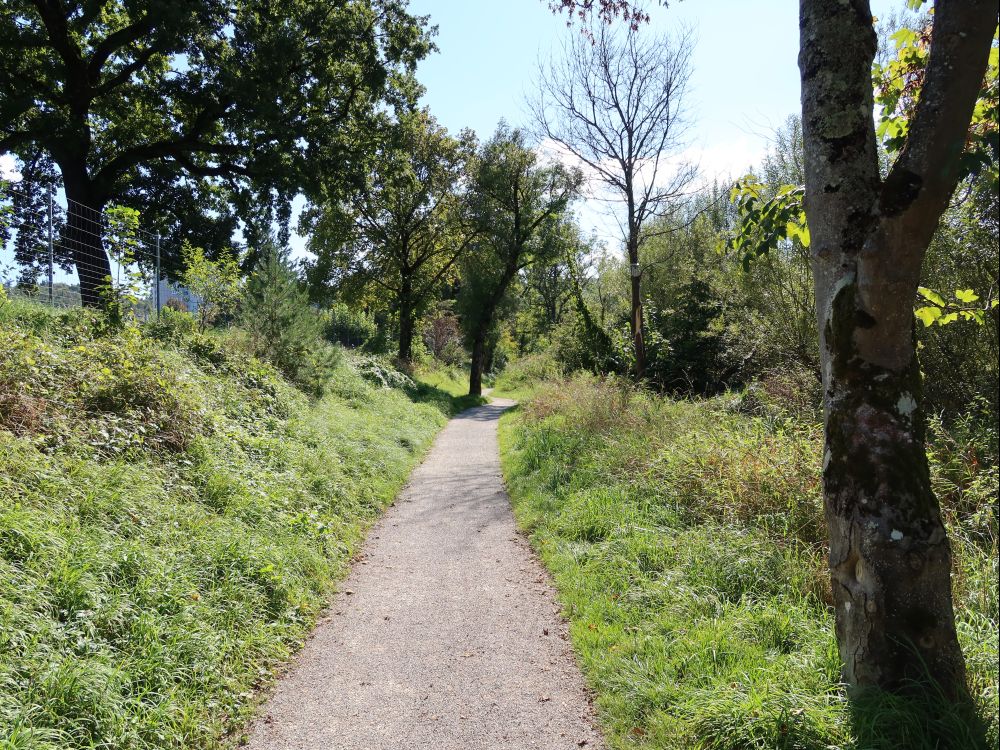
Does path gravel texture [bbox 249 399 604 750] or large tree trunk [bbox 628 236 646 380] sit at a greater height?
large tree trunk [bbox 628 236 646 380]

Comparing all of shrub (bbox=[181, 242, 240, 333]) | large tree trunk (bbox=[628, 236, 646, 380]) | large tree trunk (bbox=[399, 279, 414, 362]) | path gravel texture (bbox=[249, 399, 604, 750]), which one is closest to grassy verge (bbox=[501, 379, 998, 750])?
path gravel texture (bbox=[249, 399, 604, 750])

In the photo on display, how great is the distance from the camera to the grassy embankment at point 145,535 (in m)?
3.08

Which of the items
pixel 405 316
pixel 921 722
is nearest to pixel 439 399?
pixel 405 316

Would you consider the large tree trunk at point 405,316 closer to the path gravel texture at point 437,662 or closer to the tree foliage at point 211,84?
the tree foliage at point 211,84

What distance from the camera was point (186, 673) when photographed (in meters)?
3.51

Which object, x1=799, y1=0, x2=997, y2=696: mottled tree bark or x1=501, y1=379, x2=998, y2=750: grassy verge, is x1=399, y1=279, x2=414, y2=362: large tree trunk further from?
x1=799, y1=0, x2=997, y2=696: mottled tree bark

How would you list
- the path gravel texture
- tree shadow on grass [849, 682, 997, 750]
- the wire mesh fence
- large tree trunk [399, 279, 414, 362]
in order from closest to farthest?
tree shadow on grass [849, 682, 997, 750] < the path gravel texture < the wire mesh fence < large tree trunk [399, 279, 414, 362]

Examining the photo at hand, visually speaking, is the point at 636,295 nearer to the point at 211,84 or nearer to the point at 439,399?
the point at 439,399

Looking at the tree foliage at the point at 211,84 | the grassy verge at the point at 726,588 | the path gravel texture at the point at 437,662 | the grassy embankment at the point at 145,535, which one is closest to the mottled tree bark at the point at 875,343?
the grassy verge at the point at 726,588

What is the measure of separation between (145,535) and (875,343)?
17.2ft

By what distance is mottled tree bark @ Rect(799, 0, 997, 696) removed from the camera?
8.21 ft

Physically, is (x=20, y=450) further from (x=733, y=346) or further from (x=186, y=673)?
(x=733, y=346)

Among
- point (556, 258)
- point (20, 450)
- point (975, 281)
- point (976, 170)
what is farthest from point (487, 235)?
point (976, 170)

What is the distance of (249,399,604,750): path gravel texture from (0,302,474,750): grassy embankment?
12.9 inches
